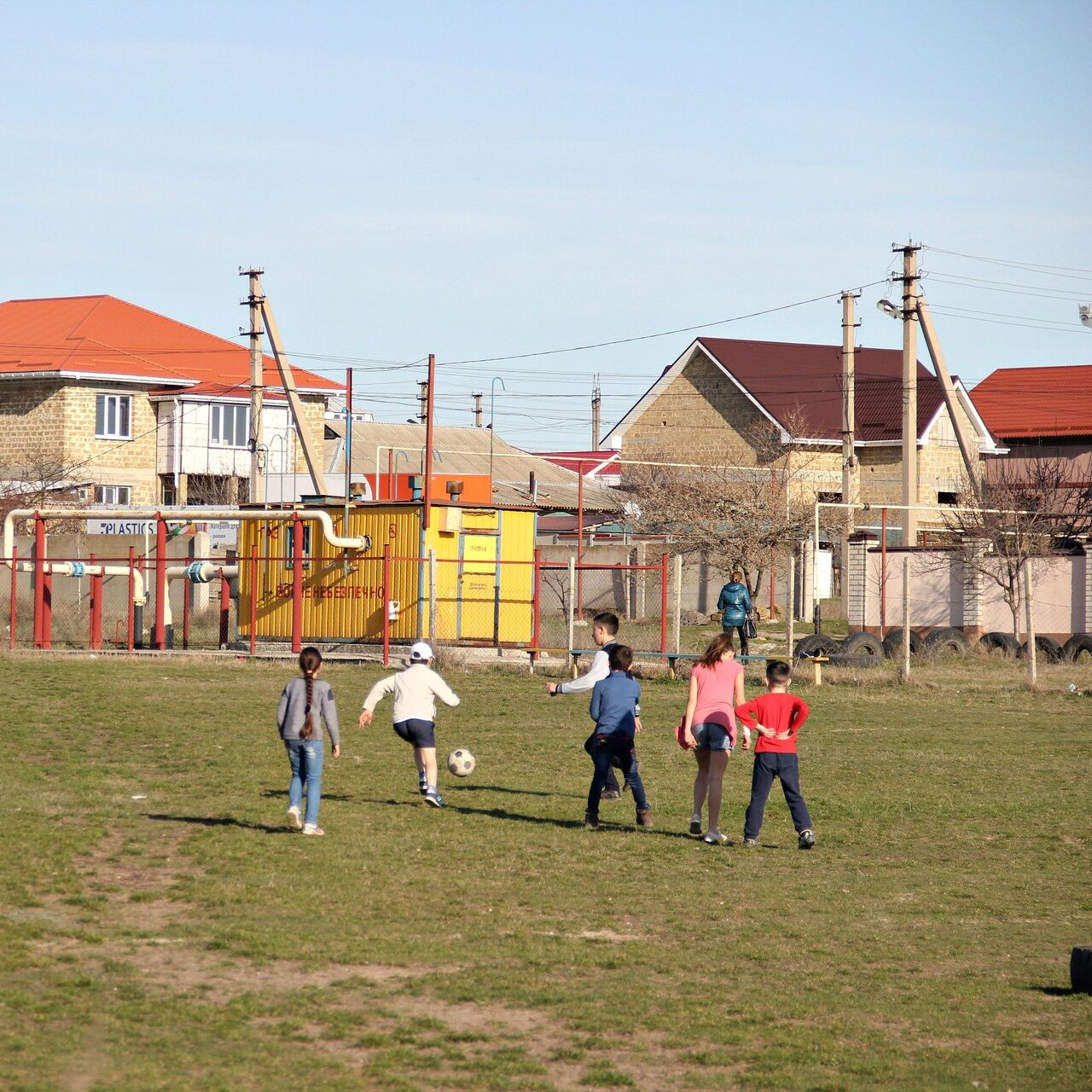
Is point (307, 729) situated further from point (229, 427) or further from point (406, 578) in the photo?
point (229, 427)

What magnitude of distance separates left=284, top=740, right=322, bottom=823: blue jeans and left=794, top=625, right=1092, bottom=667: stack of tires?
1880 centimetres

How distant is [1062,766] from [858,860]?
624cm

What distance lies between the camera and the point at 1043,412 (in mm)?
71562

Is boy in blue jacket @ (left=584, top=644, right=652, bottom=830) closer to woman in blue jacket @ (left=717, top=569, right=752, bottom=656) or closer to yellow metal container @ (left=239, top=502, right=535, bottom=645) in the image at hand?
woman in blue jacket @ (left=717, top=569, right=752, bottom=656)

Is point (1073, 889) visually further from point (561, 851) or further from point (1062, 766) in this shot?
point (1062, 766)

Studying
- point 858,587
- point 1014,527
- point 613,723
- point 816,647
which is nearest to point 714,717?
point 613,723

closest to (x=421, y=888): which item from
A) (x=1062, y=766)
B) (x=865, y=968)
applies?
(x=865, y=968)

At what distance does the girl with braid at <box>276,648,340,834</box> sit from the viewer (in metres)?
11.6

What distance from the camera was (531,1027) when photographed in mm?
7227

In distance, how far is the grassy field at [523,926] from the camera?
679cm

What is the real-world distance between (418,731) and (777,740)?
10.2ft

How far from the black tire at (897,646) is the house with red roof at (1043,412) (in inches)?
1351

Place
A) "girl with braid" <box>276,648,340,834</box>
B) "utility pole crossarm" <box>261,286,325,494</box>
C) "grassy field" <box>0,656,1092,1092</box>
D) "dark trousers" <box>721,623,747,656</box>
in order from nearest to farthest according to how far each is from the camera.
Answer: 1. "grassy field" <box>0,656,1092,1092</box>
2. "girl with braid" <box>276,648,340,834</box>
3. "dark trousers" <box>721,623,747,656</box>
4. "utility pole crossarm" <box>261,286,325,494</box>

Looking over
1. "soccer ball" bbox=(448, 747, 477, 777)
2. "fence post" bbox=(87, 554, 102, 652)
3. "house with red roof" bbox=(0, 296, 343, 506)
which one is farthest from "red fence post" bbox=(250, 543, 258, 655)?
"house with red roof" bbox=(0, 296, 343, 506)
